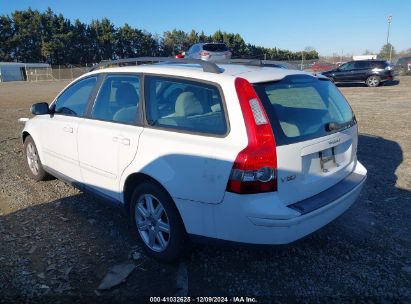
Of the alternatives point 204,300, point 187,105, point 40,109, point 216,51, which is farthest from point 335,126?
point 216,51

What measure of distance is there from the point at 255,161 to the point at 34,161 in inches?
158

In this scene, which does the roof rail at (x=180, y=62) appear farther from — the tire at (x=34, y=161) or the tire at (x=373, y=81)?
the tire at (x=373, y=81)

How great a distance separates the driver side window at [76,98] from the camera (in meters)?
4.09

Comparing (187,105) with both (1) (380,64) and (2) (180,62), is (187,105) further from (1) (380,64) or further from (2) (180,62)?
(1) (380,64)

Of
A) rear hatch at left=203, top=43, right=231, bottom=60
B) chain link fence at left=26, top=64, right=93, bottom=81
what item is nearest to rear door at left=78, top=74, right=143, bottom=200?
rear hatch at left=203, top=43, right=231, bottom=60

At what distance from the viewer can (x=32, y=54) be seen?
233ft

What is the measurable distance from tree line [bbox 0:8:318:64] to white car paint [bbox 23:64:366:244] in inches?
2508

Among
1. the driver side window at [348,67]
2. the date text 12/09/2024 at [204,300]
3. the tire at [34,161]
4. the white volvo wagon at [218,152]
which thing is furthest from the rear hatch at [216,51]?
the date text 12/09/2024 at [204,300]

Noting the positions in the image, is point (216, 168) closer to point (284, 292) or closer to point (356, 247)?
point (284, 292)

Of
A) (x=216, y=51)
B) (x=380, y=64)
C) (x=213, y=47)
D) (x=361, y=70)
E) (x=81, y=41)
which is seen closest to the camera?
(x=380, y=64)

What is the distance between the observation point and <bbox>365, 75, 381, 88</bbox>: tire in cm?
2053

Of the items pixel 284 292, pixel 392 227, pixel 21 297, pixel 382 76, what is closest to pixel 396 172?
pixel 392 227

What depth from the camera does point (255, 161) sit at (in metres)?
2.51

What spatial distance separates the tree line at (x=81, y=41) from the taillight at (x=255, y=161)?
2532 inches
